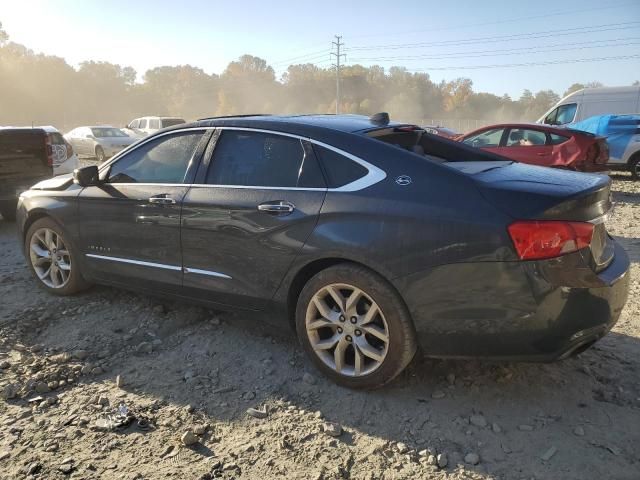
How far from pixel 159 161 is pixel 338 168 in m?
1.57

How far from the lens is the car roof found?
10.7 feet

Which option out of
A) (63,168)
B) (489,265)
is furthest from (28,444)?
(63,168)

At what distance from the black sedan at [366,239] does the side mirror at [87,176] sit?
0.42 ft

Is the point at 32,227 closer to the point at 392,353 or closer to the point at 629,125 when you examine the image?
the point at 392,353

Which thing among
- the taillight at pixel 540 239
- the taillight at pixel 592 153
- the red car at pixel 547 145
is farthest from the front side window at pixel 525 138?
the taillight at pixel 540 239

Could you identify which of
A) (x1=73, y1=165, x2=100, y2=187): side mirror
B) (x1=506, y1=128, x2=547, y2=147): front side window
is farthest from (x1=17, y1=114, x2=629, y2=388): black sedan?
(x1=506, y1=128, x2=547, y2=147): front side window

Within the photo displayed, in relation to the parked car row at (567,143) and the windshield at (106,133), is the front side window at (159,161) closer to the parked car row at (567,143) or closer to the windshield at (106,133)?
the parked car row at (567,143)

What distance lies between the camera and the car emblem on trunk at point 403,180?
2748 mm

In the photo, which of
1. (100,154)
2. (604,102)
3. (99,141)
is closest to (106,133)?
(99,141)

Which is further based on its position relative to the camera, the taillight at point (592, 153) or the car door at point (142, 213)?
the taillight at point (592, 153)

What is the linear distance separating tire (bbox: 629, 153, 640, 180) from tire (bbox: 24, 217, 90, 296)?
12.8m

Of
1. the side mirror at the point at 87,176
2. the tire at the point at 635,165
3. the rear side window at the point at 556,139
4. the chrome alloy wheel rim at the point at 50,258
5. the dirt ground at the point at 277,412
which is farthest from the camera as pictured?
the tire at the point at 635,165

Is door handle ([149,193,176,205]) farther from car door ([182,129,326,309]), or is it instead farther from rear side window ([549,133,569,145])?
rear side window ([549,133,569,145])

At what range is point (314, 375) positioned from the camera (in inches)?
126
